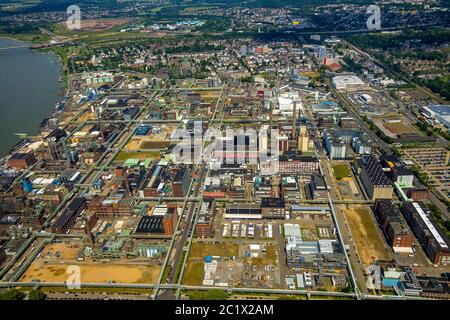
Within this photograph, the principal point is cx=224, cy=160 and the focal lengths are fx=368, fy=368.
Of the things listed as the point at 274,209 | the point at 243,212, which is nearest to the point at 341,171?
the point at 274,209

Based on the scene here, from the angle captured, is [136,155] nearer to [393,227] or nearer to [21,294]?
[21,294]

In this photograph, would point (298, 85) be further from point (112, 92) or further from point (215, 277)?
point (215, 277)

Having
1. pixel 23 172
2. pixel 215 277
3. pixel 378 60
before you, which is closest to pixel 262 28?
pixel 378 60

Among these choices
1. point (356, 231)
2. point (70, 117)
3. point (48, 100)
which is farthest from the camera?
point (48, 100)

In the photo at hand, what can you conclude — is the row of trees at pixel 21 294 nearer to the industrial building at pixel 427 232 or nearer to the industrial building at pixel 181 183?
the industrial building at pixel 181 183

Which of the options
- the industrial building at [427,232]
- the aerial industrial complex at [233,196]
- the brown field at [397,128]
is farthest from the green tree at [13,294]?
the brown field at [397,128]

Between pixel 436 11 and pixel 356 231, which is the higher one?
pixel 436 11
